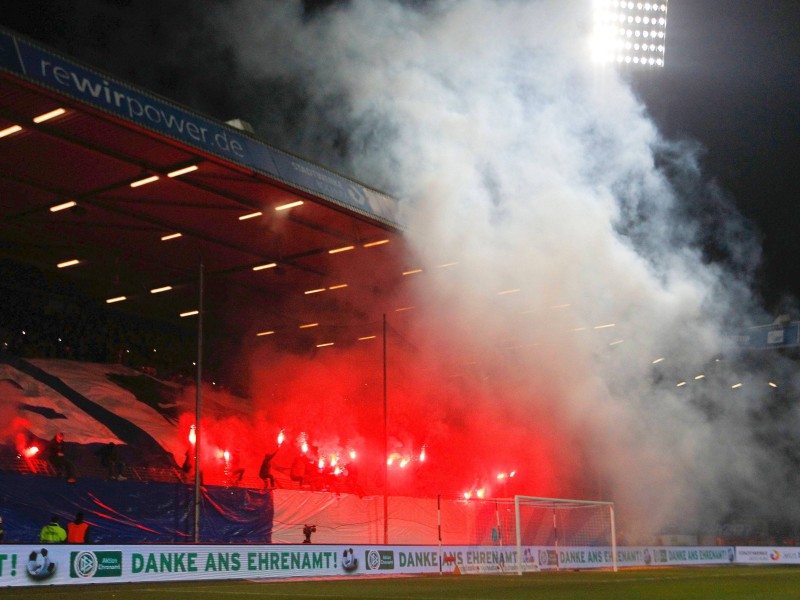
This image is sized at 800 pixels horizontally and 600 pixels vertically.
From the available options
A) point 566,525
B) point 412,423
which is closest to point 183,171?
point 412,423

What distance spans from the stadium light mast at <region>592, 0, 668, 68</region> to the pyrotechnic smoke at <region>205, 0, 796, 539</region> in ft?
1.39

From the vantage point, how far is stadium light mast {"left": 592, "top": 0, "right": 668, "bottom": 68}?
863 inches

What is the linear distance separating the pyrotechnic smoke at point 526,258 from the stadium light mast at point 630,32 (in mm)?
425

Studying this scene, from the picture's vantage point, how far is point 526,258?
78.1ft

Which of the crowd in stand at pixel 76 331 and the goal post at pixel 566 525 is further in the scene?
the goal post at pixel 566 525

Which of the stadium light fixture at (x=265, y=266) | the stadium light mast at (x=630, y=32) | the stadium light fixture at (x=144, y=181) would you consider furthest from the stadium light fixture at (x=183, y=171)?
the stadium light mast at (x=630, y=32)

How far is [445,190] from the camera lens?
22047mm

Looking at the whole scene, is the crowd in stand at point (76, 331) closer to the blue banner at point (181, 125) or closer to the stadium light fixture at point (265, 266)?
Result: the stadium light fixture at point (265, 266)

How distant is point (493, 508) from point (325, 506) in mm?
6126

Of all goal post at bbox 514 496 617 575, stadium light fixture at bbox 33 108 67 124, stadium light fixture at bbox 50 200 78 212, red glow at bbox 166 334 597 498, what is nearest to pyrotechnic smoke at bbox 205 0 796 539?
red glow at bbox 166 334 597 498

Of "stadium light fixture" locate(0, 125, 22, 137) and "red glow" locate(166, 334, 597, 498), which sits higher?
"stadium light fixture" locate(0, 125, 22, 137)

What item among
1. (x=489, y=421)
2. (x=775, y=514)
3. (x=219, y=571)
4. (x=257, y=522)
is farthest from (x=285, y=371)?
(x=775, y=514)

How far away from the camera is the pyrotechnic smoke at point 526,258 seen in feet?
67.3

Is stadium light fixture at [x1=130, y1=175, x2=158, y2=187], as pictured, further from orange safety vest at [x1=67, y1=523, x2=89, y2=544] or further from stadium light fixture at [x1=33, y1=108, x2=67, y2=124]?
orange safety vest at [x1=67, y1=523, x2=89, y2=544]
